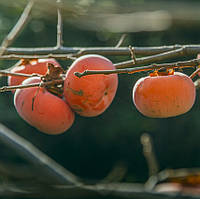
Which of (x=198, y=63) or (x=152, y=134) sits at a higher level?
(x=198, y=63)

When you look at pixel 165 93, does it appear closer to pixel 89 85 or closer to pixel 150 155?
pixel 89 85

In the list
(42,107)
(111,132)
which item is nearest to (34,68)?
(42,107)

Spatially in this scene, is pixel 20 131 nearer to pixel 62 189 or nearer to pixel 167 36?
pixel 167 36

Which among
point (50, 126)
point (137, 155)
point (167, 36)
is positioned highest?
point (167, 36)

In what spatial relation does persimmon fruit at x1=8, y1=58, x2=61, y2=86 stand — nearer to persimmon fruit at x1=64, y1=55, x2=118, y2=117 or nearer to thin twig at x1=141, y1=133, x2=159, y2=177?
persimmon fruit at x1=64, y1=55, x2=118, y2=117

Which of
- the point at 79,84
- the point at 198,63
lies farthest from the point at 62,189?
the point at 198,63
